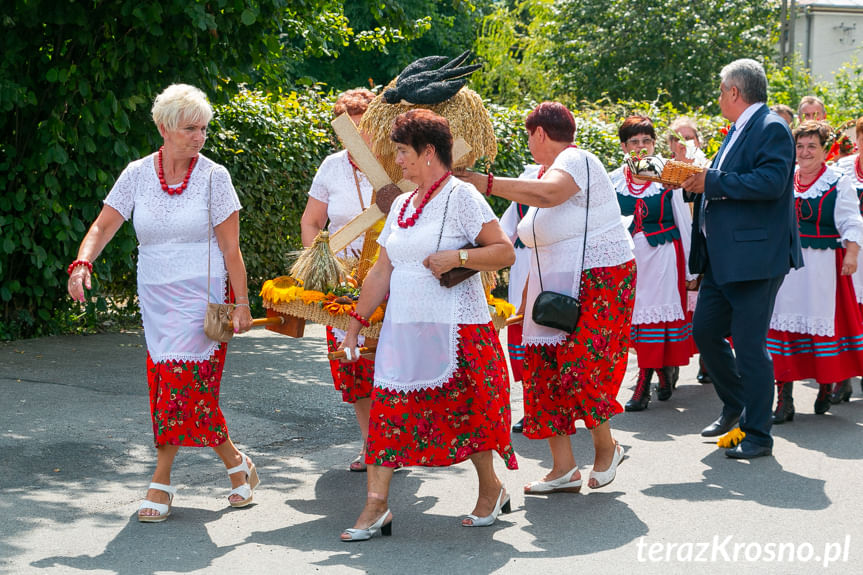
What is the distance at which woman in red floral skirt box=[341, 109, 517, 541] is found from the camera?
4.70 m

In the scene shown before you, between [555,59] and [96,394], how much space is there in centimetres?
3001

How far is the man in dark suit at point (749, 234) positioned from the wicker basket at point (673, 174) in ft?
0.13

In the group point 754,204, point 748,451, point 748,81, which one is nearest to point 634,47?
point 748,81

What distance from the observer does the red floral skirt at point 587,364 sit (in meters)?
5.40

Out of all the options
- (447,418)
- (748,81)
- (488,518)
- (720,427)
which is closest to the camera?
(447,418)

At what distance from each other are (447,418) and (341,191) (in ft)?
5.68

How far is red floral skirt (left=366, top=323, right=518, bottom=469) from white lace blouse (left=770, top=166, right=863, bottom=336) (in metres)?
3.44

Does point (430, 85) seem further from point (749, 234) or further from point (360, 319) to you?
point (749, 234)

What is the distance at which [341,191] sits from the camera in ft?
19.5

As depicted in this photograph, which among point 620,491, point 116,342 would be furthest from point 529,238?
point 116,342

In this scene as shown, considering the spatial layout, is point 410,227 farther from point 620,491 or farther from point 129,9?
point 129,9

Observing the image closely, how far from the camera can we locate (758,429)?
244 inches

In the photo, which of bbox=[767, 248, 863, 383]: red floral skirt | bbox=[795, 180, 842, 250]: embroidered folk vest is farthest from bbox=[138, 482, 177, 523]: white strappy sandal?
bbox=[795, 180, 842, 250]: embroidered folk vest

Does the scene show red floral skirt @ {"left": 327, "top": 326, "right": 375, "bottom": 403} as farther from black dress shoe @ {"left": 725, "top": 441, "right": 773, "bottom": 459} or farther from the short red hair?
black dress shoe @ {"left": 725, "top": 441, "right": 773, "bottom": 459}
